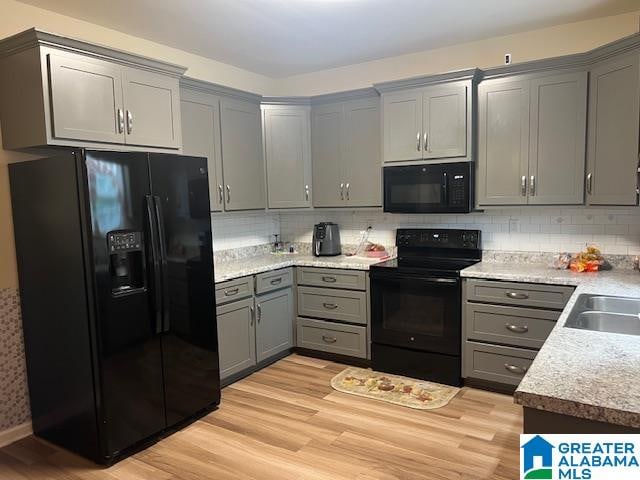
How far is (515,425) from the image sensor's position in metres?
2.87

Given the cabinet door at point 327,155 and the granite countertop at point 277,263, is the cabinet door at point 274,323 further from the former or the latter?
the cabinet door at point 327,155

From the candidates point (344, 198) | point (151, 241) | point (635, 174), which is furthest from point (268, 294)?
point (635, 174)

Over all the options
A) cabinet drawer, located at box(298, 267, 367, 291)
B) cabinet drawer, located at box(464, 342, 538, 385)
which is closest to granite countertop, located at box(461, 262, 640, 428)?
cabinet drawer, located at box(464, 342, 538, 385)

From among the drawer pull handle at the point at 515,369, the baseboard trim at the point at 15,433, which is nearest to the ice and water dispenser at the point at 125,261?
the baseboard trim at the point at 15,433

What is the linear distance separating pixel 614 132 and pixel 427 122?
1259mm

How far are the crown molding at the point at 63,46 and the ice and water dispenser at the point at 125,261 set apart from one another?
1.05 meters

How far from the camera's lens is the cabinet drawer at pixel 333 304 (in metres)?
3.86

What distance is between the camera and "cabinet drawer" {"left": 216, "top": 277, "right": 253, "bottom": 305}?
339cm

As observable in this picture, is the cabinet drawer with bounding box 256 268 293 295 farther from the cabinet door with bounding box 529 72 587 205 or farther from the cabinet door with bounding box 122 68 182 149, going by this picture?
the cabinet door with bounding box 529 72 587 205

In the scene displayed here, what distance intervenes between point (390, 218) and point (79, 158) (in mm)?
2689

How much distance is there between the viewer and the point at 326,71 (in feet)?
14.8

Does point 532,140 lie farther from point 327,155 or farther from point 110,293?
point 110,293

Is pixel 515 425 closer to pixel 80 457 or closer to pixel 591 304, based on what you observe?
pixel 591 304

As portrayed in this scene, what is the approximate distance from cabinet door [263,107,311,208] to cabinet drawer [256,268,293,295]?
660 millimetres
